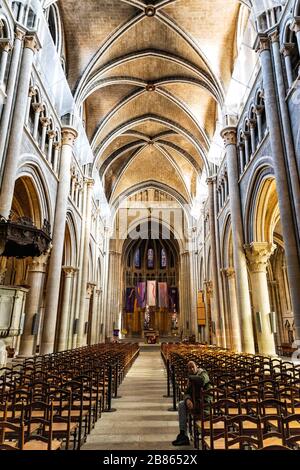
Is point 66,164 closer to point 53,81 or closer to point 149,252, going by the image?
point 53,81

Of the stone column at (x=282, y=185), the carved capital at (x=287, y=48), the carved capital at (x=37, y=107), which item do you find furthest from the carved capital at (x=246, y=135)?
the carved capital at (x=37, y=107)

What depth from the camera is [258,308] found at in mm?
13086

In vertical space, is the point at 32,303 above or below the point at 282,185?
below

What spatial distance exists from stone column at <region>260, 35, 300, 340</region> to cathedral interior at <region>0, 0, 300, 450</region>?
0.04m

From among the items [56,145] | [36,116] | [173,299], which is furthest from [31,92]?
[173,299]

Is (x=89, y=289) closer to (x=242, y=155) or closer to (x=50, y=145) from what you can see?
(x=50, y=145)

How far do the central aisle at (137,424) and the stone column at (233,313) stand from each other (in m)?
8.50

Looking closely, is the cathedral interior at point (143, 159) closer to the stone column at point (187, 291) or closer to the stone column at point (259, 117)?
the stone column at point (259, 117)

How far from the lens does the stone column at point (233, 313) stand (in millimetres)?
16636

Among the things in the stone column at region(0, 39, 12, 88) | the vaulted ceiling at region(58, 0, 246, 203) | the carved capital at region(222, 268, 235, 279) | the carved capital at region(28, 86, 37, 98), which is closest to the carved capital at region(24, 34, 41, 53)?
the stone column at region(0, 39, 12, 88)

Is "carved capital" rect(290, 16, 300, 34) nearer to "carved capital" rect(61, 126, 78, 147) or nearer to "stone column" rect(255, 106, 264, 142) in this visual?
"stone column" rect(255, 106, 264, 142)

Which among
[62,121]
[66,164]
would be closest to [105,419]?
[66,164]

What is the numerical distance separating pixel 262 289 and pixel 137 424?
9280mm

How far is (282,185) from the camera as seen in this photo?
9.60 metres
